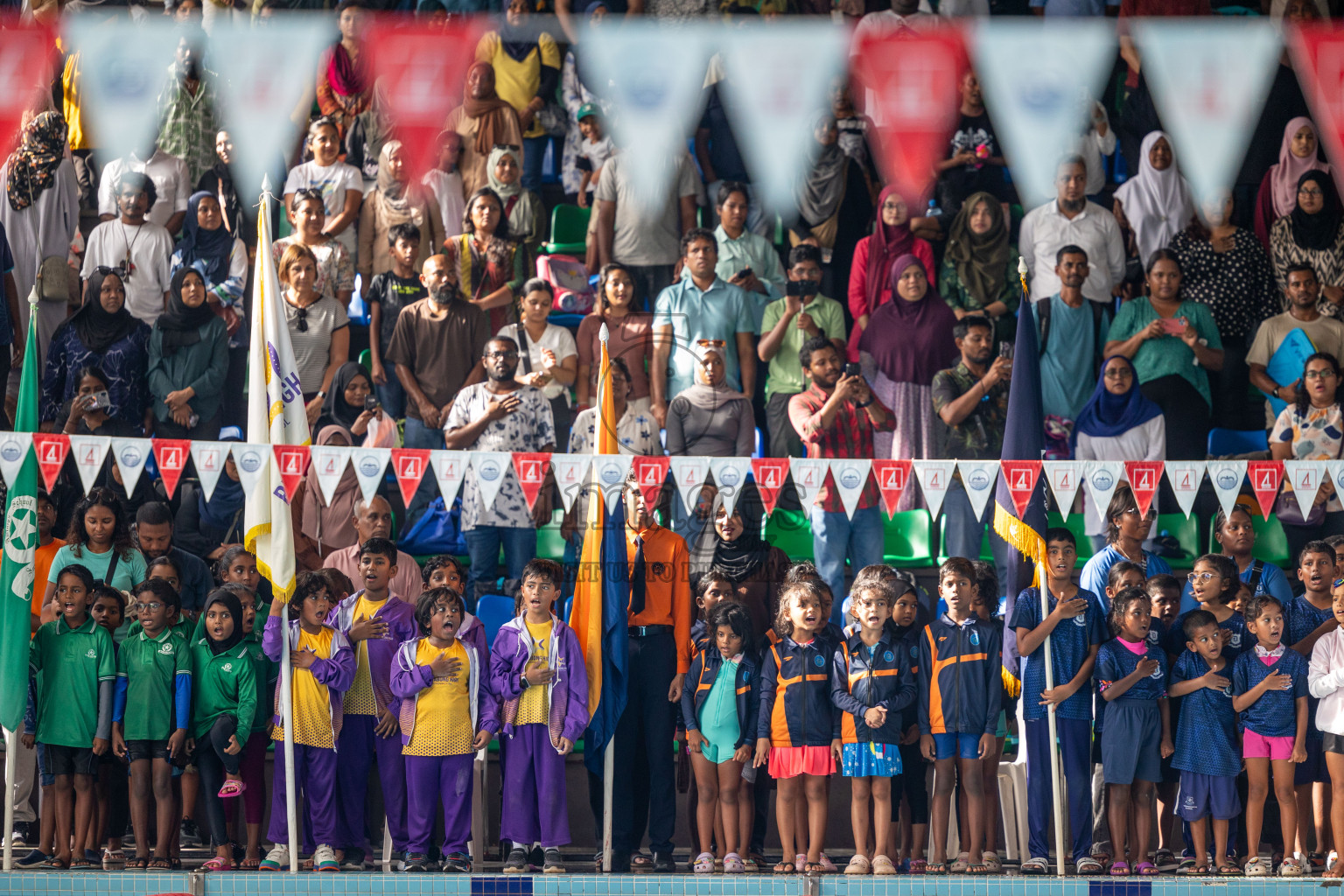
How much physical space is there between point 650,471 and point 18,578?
3.75m

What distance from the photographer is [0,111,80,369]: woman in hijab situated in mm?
12297

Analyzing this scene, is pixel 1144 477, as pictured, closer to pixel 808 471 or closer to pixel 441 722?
pixel 808 471

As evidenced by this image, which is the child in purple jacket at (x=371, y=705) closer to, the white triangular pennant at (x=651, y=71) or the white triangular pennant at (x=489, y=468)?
the white triangular pennant at (x=489, y=468)

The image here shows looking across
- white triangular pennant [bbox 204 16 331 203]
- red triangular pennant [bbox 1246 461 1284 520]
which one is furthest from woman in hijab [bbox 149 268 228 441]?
red triangular pennant [bbox 1246 461 1284 520]

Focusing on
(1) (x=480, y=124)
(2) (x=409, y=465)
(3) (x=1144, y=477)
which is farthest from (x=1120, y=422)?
(1) (x=480, y=124)

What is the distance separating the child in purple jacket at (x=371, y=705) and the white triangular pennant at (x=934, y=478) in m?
3.23

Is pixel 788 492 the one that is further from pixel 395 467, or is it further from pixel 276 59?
pixel 276 59

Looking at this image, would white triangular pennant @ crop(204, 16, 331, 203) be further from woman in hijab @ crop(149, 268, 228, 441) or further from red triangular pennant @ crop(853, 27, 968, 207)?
red triangular pennant @ crop(853, 27, 968, 207)

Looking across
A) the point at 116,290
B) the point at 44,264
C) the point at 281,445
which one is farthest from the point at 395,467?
the point at 44,264

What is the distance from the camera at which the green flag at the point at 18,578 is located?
8727 millimetres

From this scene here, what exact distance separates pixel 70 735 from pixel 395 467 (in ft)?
8.08

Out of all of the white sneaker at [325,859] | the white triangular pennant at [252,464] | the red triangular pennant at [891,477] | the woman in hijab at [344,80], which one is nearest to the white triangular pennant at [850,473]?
the red triangular pennant at [891,477]

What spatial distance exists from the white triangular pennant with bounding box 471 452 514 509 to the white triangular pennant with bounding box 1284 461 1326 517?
15.7 ft

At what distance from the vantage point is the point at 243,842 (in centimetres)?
935
